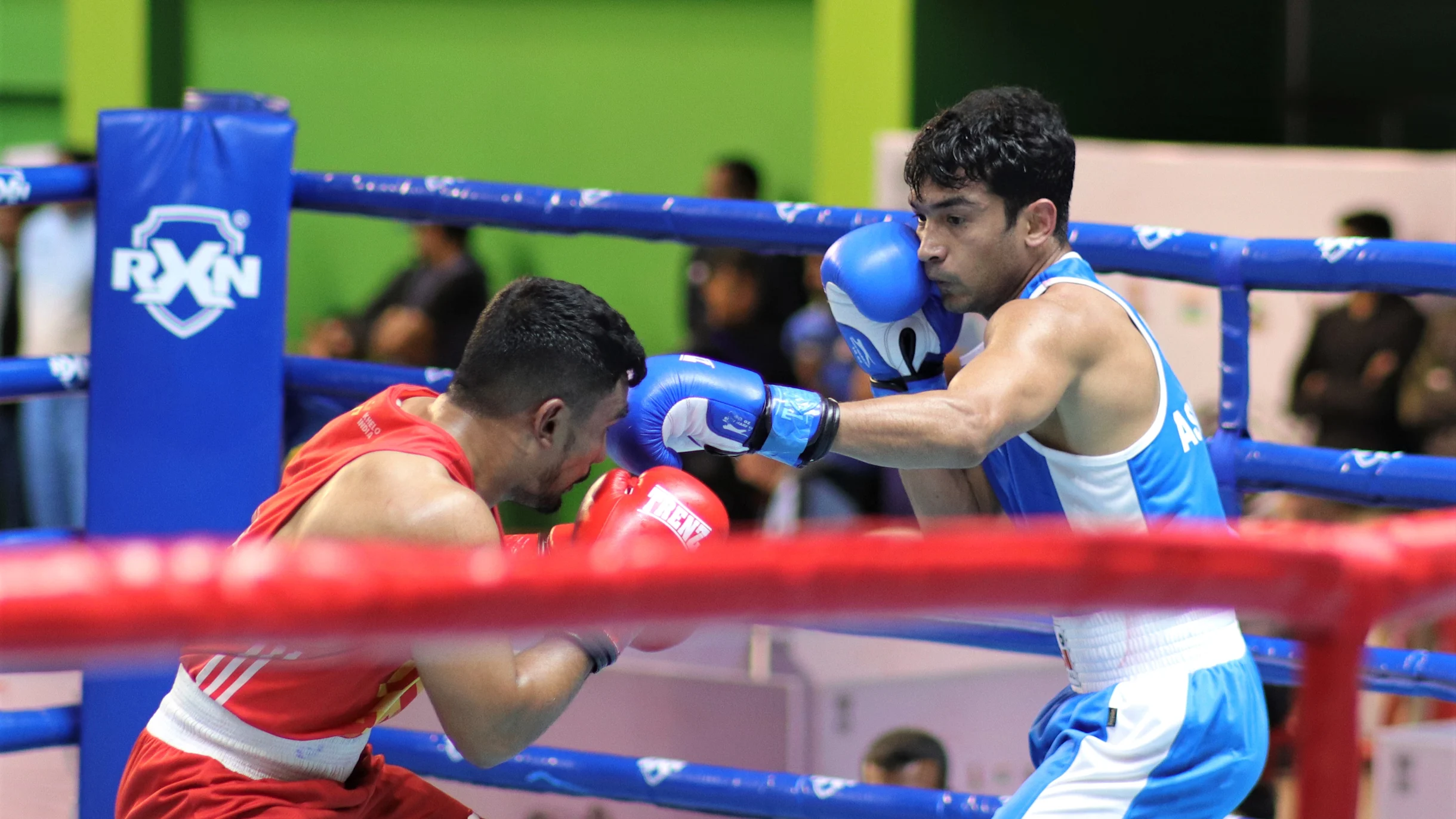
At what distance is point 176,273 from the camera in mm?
2695

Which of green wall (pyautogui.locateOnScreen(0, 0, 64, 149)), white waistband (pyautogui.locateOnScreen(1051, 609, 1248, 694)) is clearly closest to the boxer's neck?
white waistband (pyautogui.locateOnScreen(1051, 609, 1248, 694))

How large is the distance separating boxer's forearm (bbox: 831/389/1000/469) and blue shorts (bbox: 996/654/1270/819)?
1.15 feet

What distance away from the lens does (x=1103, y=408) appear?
2.04 metres

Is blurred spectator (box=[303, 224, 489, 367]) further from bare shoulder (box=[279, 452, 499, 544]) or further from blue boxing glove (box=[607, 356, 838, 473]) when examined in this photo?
bare shoulder (box=[279, 452, 499, 544])

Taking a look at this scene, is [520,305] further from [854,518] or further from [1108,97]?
[1108,97]

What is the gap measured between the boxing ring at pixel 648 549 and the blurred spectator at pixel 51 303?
2.76 meters

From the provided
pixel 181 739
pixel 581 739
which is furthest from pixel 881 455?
pixel 581 739

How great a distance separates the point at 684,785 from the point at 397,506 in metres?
0.78

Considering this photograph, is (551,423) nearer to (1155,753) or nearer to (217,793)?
(217,793)

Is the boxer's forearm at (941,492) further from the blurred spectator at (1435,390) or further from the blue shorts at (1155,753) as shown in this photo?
the blurred spectator at (1435,390)

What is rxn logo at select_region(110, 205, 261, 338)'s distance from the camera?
2.70 metres

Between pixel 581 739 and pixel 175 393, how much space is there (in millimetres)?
1072

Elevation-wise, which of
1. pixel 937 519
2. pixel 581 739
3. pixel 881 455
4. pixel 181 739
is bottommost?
pixel 581 739

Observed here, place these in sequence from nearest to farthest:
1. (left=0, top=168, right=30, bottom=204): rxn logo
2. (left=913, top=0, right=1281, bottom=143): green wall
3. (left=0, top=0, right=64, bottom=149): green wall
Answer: (left=0, top=168, right=30, bottom=204): rxn logo, (left=913, top=0, right=1281, bottom=143): green wall, (left=0, top=0, right=64, bottom=149): green wall
